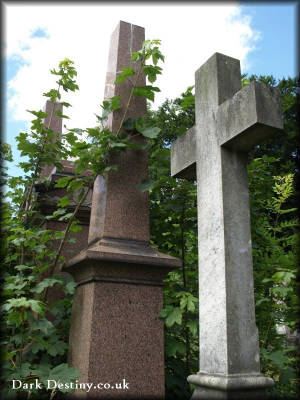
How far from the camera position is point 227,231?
2119 mm

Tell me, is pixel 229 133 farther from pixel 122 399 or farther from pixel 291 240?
pixel 122 399

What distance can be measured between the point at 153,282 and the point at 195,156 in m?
1.03

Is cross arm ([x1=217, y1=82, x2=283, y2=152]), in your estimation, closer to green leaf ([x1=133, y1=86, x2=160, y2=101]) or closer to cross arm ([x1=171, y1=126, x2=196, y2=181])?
cross arm ([x1=171, y1=126, x2=196, y2=181])

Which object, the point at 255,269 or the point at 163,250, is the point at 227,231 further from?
the point at 163,250

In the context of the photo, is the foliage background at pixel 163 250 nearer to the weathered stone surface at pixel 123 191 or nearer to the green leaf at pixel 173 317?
the green leaf at pixel 173 317

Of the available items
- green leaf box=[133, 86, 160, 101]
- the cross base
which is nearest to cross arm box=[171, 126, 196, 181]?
green leaf box=[133, 86, 160, 101]

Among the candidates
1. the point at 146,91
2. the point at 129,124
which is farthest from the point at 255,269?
the point at 146,91

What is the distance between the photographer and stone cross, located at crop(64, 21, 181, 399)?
266 centimetres

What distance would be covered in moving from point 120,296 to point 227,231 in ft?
3.58

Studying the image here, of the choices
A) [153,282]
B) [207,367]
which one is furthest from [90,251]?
[207,367]

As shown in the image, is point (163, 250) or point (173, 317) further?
point (163, 250)

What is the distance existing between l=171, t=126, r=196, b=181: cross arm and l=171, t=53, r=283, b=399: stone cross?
0.13 m

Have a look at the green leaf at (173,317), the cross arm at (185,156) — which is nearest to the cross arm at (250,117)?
the cross arm at (185,156)

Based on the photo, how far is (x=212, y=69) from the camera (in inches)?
98.3
